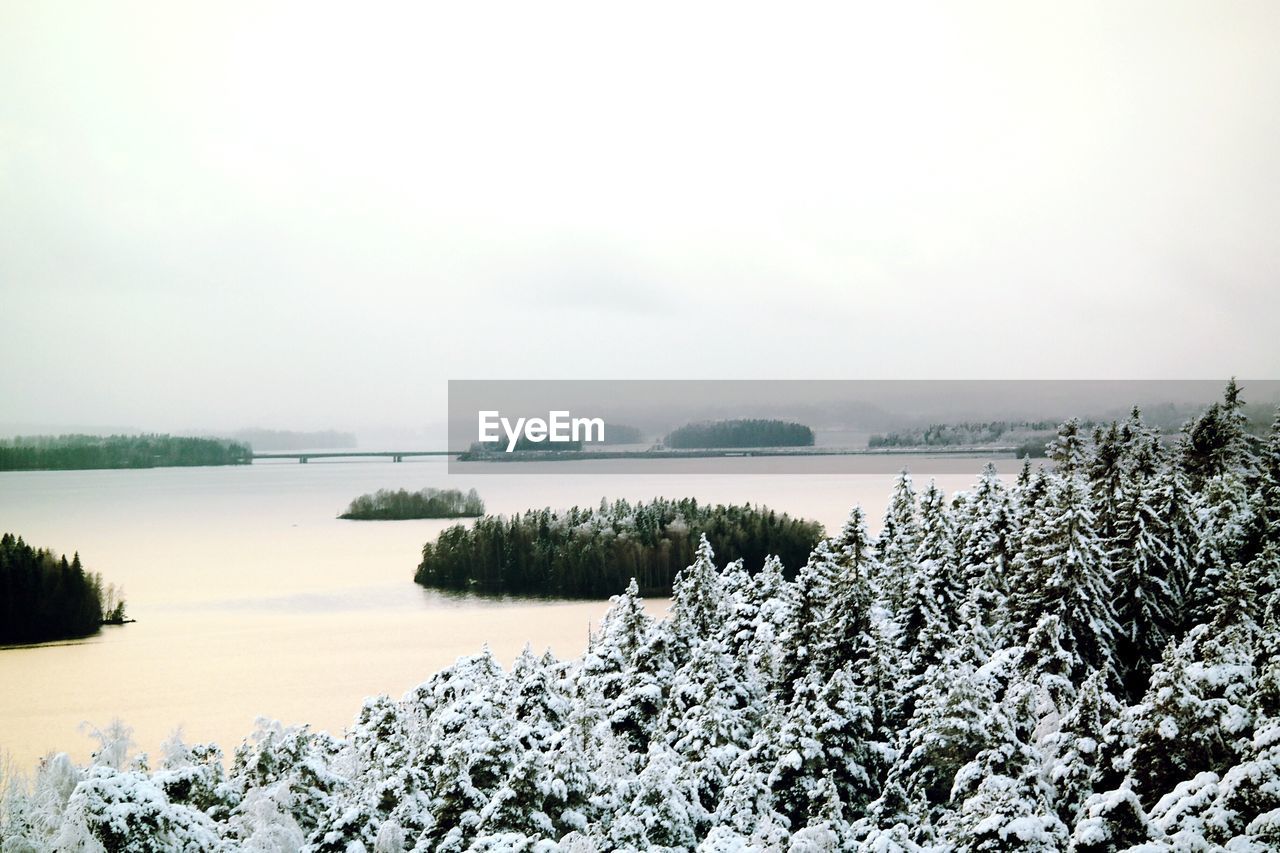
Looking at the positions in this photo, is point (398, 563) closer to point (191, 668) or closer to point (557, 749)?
point (191, 668)

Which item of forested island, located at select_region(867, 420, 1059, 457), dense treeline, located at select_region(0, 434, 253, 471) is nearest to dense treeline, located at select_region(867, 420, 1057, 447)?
forested island, located at select_region(867, 420, 1059, 457)

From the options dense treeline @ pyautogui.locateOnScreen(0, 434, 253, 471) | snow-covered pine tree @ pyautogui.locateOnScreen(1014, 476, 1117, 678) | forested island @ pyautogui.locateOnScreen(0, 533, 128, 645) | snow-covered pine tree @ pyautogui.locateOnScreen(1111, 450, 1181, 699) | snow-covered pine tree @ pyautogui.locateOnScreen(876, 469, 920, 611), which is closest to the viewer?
snow-covered pine tree @ pyautogui.locateOnScreen(1014, 476, 1117, 678)

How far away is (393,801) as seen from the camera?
15.1 m

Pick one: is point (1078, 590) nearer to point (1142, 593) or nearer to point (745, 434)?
point (1142, 593)

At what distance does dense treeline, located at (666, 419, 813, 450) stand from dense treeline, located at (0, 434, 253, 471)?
7300 centimetres

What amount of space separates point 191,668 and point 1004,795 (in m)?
56.8

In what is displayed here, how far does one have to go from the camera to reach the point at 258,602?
3036 inches

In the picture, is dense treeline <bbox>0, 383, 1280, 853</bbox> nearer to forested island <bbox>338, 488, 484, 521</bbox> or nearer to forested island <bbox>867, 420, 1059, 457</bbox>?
forested island <bbox>867, 420, 1059, 457</bbox>

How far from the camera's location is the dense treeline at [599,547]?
82625 mm

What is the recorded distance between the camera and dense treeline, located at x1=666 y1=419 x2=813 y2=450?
119125mm

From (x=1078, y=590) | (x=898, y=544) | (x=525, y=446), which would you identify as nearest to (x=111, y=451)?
(x=525, y=446)

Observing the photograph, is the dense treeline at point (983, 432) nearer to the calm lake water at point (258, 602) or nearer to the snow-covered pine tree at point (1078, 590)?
the calm lake water at point (258, 602)

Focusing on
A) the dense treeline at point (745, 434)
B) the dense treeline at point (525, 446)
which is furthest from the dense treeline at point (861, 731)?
the dense treeline at point (525, 446)

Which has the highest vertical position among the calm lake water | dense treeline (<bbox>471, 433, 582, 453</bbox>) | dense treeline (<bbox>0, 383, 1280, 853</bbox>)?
dense treeline (<bbox>471, 433, 582, 453</bbox>)
